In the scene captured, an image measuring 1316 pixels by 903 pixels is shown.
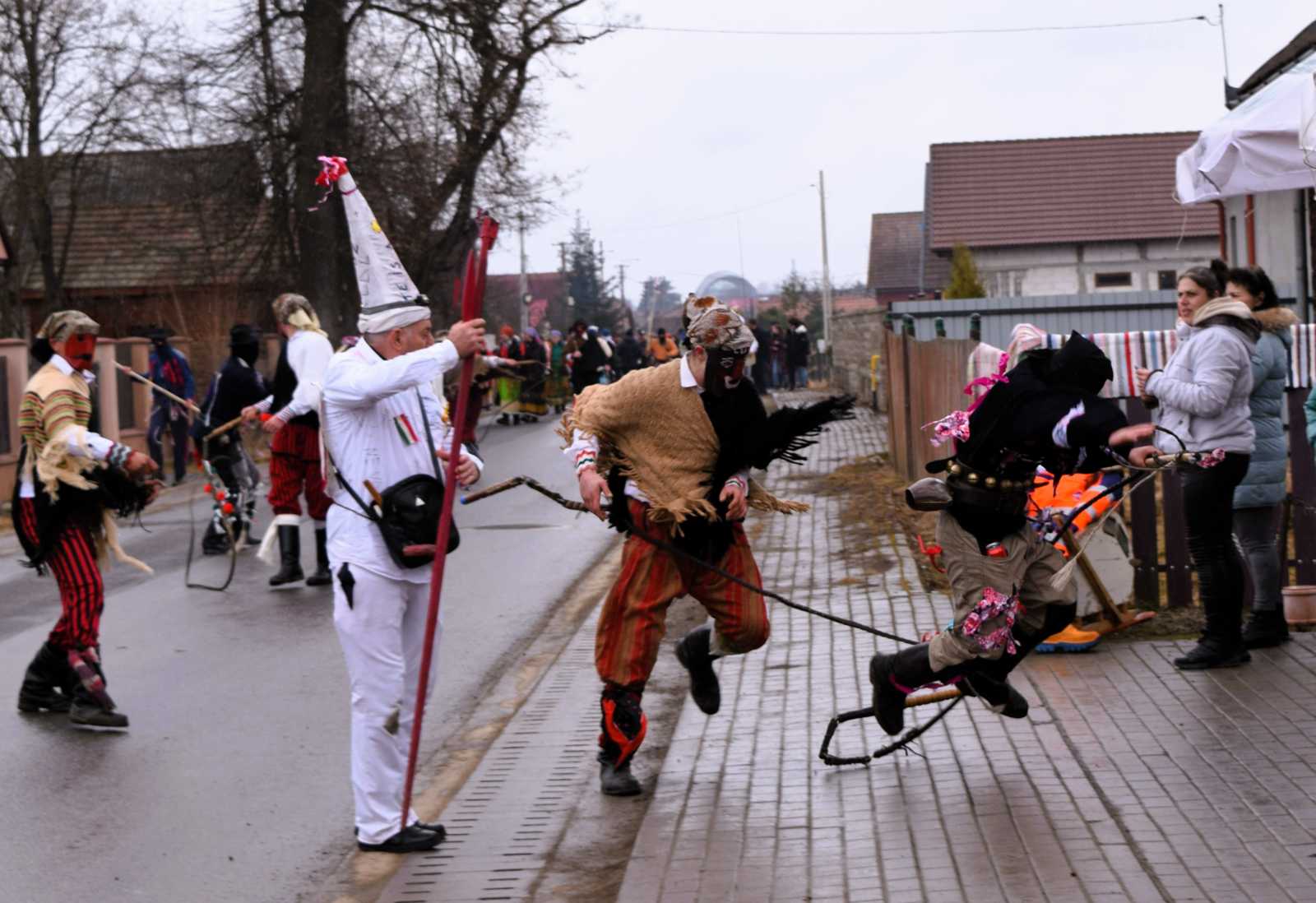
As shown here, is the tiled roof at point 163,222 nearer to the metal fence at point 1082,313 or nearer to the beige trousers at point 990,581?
the metal fence at point 1082,313

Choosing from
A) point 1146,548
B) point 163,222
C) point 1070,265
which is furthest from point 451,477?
point 1070,265

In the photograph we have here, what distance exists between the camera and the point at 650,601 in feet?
20.7

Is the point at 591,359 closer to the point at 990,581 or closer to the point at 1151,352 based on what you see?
the point at 1151,352

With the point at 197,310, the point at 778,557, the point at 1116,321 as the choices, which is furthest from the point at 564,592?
the point at 197,310

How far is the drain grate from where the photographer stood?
5500 millimetres

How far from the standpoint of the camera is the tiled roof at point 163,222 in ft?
103

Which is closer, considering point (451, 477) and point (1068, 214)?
point (451, 477)

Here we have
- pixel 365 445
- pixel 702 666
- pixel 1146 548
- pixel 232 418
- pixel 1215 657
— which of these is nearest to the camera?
pixel 365 445

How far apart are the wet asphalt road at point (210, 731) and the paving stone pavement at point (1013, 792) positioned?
4.41 feet

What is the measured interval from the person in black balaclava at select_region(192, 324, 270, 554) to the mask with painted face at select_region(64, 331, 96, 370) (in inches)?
178

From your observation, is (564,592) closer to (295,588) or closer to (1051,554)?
(295,588)

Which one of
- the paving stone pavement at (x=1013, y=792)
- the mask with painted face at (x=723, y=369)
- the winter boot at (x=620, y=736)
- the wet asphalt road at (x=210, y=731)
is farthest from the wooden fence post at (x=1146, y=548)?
the winter boot at (x=620, y=736)

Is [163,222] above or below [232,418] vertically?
above

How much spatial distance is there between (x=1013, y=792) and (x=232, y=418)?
8.46 metres
